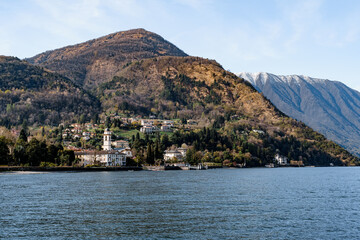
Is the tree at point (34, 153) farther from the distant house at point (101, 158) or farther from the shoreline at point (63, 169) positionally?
the distant house at point (101, 158)

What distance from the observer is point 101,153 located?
7554 inches

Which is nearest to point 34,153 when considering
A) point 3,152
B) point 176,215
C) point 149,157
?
point 3,152

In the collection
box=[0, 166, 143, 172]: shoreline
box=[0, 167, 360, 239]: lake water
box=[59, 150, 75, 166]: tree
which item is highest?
box=[59, 150, 75, 166]: tree

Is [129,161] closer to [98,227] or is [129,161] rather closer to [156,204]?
[156,204]

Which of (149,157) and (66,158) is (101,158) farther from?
(66,158)

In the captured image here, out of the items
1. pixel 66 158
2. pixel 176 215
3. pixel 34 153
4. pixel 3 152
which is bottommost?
pixel 176 215

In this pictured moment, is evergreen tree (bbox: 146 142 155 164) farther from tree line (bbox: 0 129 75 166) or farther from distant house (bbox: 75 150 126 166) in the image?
tree line (bbox: 0 129 75 166)

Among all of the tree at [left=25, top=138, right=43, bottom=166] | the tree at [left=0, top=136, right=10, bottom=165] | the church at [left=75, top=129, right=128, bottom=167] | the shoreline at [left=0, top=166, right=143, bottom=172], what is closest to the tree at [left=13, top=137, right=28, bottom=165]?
the tree at [left=25, top=138, right=43, bottom=166]

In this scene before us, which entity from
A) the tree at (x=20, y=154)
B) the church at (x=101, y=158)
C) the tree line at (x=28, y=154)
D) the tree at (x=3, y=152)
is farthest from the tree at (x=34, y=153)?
the church at (x=101, y=158)

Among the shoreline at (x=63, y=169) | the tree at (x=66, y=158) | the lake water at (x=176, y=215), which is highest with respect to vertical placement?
the tree at (x=66, y=158)

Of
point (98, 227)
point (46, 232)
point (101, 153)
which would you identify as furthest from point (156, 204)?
point (101, 153)

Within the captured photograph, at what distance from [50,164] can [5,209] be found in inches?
3989

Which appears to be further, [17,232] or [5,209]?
[5,209]

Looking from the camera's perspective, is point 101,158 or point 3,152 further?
point 101,158
